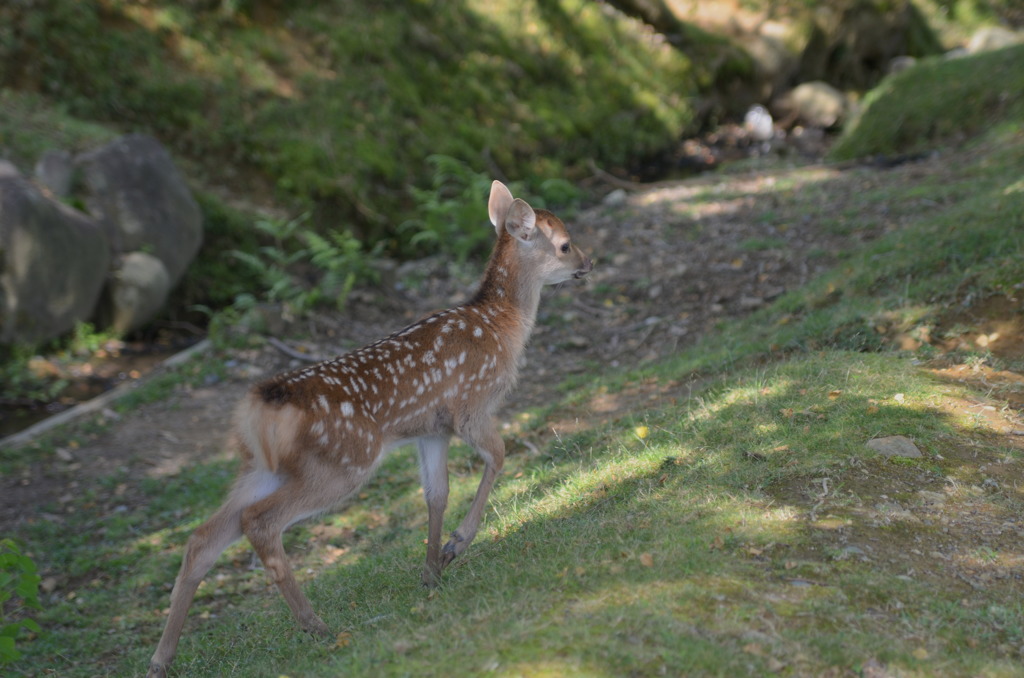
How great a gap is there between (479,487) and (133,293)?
22.5ft

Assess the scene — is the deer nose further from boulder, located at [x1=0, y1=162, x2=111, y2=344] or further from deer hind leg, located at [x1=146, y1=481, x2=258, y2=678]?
boulder, located at [x1=0, y1=162, x2=111, y2=344]

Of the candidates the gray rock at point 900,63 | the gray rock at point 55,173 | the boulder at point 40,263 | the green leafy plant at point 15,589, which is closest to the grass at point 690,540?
the green leafy plant at point 15,589

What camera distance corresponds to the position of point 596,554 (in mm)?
4109

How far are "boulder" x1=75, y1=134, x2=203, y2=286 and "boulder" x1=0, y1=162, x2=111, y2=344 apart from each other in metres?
0.71

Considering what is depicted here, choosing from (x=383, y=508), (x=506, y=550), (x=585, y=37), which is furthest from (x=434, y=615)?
(x=585, y=37)

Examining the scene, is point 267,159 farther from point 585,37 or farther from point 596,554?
point 596,554

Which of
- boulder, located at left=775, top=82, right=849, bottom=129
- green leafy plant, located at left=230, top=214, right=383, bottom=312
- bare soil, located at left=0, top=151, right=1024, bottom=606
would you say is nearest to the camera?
bare soil, located at left=0, top=151, right=1024, bottom=606

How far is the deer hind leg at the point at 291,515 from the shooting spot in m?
4.30

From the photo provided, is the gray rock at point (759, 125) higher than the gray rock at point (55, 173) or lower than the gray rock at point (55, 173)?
lower

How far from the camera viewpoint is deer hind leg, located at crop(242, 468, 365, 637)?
4.30m

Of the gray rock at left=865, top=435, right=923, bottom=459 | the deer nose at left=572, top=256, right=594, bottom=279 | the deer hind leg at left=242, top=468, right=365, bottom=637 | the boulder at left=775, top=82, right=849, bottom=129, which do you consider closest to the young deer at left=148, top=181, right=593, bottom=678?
the deer hind leg at left=242, top=468, right=365, bottom=637

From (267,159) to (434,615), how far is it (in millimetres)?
9947

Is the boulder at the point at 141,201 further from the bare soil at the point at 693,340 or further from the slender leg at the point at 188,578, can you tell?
the slender leg at the point at 188,578

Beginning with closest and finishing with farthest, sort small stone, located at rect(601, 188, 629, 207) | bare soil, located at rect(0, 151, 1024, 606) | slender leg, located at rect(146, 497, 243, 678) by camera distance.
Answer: bare soil, located at rect(0, 151, 1024, 606) < slender leg, located at rect(146, 497, 243, 678) < small stone, located at rect(601, 188, 629, 207)
